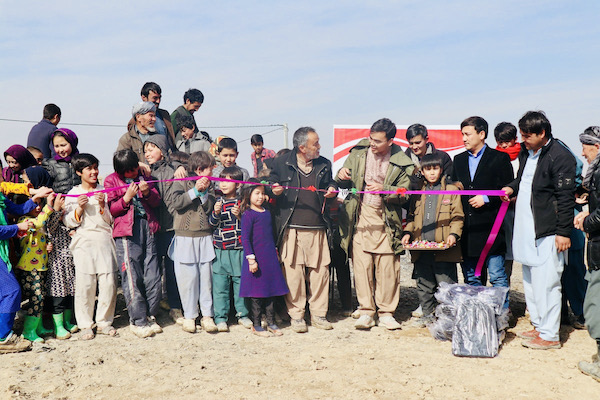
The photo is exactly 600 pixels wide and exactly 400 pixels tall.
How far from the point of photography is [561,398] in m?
3.96

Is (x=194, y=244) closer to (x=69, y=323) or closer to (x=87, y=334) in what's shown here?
(x=87, y=334)

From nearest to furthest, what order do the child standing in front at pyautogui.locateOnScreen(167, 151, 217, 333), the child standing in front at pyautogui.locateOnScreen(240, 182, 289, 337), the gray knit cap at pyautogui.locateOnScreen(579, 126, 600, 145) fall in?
the gray knit cap at pyautogui.locateOnScreen(579, 126, 600, 145) → the child standing in front at pyautogui.locateOnScreen(240, 182, 289, 337) → the child standing in front at pyautogui.locateOnScreen(167, 151, 217, 333)

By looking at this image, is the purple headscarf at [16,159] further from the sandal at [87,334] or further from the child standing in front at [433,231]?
the child standing in front at [433,231]

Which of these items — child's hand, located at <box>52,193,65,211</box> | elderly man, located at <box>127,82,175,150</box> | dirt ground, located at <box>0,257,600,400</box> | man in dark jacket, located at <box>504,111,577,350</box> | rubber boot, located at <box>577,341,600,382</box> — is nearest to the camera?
dirt ground, located at <box>0,257,600,400</box>

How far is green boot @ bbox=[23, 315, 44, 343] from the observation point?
204 inches

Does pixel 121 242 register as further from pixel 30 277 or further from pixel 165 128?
pixel 165 128

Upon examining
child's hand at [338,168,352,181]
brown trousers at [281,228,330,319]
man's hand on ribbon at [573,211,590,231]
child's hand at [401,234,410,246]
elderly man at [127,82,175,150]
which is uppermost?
elderly man at [127,82,175,150]

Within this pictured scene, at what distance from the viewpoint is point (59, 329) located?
5.40m

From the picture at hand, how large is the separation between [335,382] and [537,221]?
94.4 inches

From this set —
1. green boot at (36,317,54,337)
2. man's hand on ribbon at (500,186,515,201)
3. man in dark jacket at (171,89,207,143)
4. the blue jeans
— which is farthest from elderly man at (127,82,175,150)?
man's hand on ribbon at (500,186,515,201)

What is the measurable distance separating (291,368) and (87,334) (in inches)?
88.9

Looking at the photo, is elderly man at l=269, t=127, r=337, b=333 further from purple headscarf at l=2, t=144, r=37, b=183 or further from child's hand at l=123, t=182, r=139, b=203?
purple headscarf at l=2, t=144, r=37, b=183

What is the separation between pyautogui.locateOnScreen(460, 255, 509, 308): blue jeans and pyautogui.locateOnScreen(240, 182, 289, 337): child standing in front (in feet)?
6.53

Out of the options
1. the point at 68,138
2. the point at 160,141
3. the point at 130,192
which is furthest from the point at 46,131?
the point at 130,192
